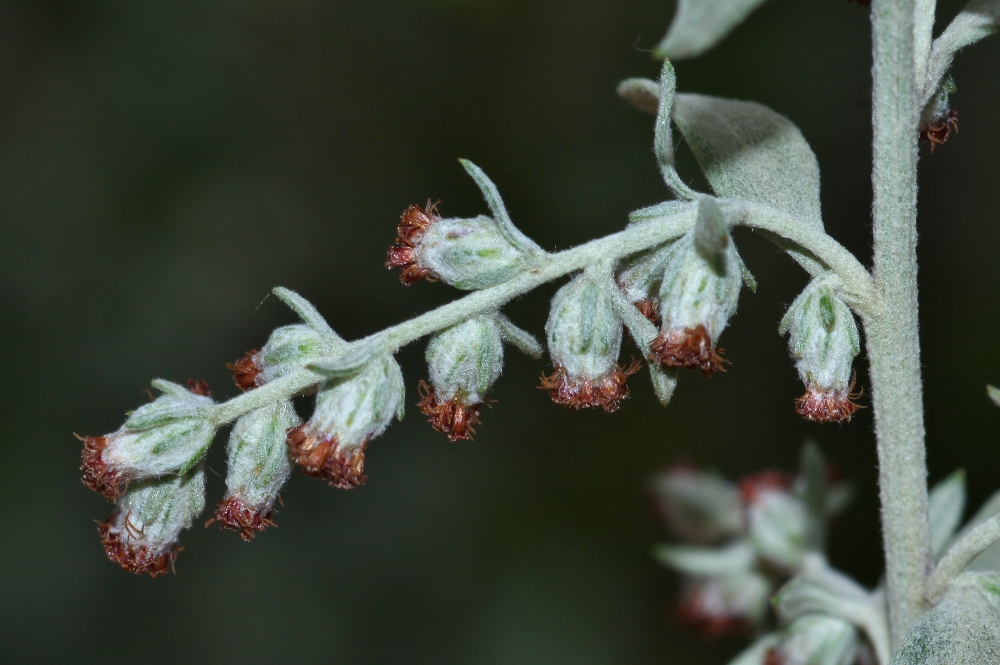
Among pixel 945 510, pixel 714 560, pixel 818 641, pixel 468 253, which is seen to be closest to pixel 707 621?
pixel 714 560

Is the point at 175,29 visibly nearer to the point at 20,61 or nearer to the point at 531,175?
the point at 20,61

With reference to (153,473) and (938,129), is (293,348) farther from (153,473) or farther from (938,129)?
(938,129)

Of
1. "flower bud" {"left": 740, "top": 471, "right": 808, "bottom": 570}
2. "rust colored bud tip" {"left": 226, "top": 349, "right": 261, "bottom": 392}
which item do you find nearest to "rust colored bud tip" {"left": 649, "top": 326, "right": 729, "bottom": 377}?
"rust colored bud tip" {"left": 226, "top": 349, "right": 261, "bottom": 392}

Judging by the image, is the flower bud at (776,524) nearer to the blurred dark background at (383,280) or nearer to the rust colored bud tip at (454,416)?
the rust colored bud tip at (454,416)

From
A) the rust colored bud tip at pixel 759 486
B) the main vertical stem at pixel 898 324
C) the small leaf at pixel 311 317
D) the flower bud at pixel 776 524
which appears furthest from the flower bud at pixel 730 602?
the small leaf at pixel 311 317

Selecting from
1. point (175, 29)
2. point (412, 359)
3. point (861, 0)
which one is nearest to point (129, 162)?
point (175, 29)

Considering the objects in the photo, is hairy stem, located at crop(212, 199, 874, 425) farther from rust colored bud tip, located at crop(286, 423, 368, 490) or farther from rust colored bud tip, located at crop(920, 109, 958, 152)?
rust colored bud tip, located at crop(920, 109, 958, 152)
